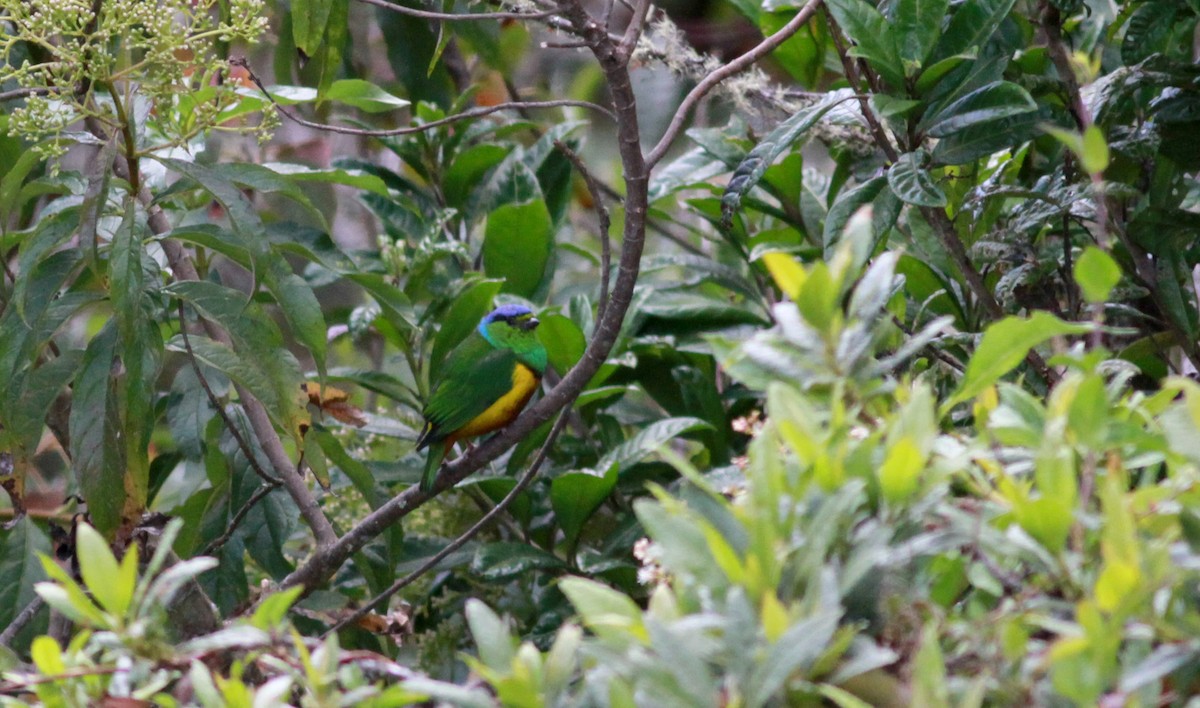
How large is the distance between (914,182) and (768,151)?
0.92 feet

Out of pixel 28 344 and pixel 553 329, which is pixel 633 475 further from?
pixel 28 344

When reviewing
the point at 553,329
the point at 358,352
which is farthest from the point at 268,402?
the point at 358,352

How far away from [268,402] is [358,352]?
3.45 meters

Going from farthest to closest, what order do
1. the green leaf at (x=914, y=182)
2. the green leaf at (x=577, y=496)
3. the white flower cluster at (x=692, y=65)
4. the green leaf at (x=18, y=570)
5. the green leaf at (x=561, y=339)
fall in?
the green leaf at (x=561, y=339)
the white flower cluster at (x=692, y=65)
the green leaf at (x=577, y=496)
the green leaf at (x=18, y=570)
the green leaf at (x=914, y=182)

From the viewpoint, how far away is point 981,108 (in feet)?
6.55

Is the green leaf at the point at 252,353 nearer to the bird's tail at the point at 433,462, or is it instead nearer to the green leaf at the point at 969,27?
the bird's tail at the point at 433,462

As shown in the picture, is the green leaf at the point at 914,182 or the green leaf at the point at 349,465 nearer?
the green leaf at the point at 914,182

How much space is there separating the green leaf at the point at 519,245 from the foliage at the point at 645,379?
12mm

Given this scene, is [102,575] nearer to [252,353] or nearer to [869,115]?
[252,353]

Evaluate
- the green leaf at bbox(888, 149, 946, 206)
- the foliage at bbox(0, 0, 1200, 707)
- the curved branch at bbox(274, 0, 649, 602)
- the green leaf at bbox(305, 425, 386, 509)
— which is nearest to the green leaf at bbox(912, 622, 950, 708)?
the foliage at bbox(0, 0, 1200, 707)

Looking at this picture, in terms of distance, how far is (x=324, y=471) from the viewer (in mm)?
2098

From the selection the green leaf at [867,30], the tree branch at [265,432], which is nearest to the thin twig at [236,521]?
the tree branch at [265,432]

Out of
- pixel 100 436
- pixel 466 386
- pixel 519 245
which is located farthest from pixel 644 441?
pixel 100 436

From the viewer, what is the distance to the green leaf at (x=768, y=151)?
2.08m
